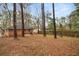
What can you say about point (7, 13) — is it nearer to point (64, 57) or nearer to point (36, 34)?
point (36, 34)

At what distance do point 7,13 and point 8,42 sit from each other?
26 centimetres

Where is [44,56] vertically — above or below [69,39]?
below

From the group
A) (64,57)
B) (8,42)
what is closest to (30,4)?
(8,42)

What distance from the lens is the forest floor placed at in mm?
1466

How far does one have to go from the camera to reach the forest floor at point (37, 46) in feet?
4.81

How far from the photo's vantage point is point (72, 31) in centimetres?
146

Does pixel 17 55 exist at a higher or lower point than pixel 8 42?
lower

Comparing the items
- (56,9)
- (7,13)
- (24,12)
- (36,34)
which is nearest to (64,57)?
(36,34)

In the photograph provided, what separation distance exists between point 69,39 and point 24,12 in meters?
0.47

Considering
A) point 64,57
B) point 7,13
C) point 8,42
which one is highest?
point 7,13

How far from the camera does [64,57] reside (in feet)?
4.84

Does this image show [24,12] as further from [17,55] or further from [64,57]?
[64,57]

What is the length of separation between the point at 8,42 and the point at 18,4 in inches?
13.8

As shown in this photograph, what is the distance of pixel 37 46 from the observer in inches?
58.1
